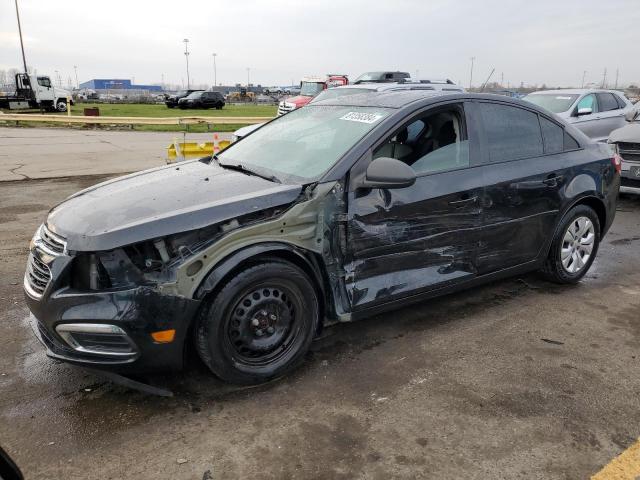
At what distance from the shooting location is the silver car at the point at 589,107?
1084 cm

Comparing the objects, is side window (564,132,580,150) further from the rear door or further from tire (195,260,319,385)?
tire (195,260,319,385)

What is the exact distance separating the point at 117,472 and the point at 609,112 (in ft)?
40.5

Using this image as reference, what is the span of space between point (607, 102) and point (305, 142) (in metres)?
10.5

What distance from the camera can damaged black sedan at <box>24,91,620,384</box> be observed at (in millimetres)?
2684

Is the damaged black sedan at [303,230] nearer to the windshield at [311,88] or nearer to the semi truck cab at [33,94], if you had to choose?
the windshield at [311,88]

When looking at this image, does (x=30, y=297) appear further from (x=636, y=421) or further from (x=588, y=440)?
(x=636, y=421)

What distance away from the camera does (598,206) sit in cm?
475

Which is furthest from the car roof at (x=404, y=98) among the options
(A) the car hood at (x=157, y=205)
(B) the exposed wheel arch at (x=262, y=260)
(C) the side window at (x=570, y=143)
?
(B) the exposed wheel arch at (x=262, y=260)

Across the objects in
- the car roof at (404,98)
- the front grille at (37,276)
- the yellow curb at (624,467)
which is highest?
the car roof at (404,98)

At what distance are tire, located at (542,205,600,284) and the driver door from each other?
42.5 inches

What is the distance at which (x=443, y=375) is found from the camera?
324 cm

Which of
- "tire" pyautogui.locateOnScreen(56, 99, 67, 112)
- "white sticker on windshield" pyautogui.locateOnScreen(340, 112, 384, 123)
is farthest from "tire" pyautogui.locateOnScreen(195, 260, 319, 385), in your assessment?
"tire" pyautogui.locateOnScreen(56, 99, 67, 112)

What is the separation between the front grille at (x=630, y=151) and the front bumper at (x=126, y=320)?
763 centimetres

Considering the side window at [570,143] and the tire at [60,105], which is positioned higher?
the tire at [60,105]
